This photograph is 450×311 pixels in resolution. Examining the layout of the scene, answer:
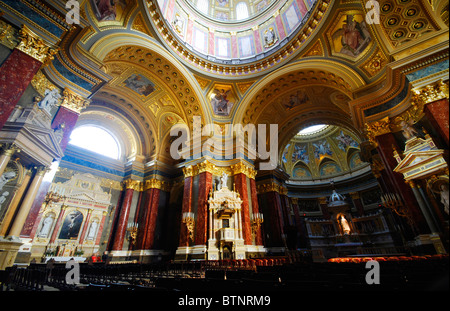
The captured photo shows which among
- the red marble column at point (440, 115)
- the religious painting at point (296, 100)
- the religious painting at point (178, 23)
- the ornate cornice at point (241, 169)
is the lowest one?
the red marble column at point (440, 115)

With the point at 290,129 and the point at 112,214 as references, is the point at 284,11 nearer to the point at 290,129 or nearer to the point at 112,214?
the point at 290,129

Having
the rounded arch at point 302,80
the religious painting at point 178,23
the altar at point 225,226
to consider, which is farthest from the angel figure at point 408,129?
the religious painting at point 178,23

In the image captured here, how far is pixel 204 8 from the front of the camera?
15945 millimetres

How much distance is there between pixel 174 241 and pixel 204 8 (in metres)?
18.5

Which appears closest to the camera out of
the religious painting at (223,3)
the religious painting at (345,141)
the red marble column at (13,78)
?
the red marble column at (13,78)

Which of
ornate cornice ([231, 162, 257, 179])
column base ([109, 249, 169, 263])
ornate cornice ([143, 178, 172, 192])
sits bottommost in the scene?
column base ([109, 249, 169, 263])

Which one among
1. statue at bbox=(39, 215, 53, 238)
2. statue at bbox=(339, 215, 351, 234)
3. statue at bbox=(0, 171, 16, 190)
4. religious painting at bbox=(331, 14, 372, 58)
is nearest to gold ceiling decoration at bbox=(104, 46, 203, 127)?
statue at bbox=(0, 171, 16, 190)

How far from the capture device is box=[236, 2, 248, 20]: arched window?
54.3 ft

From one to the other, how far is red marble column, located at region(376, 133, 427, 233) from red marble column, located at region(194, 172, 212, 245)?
8.59 metres

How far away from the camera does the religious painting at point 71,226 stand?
10906 mm

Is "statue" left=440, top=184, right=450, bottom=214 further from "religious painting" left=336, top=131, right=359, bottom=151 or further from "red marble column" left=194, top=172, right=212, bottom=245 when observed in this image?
"religious painting" left=336, top=131, right=359, bottom=151

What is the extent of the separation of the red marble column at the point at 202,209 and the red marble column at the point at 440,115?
32.4 ft

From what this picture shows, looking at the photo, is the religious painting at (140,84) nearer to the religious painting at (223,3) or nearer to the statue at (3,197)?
the statue at (3,197)
